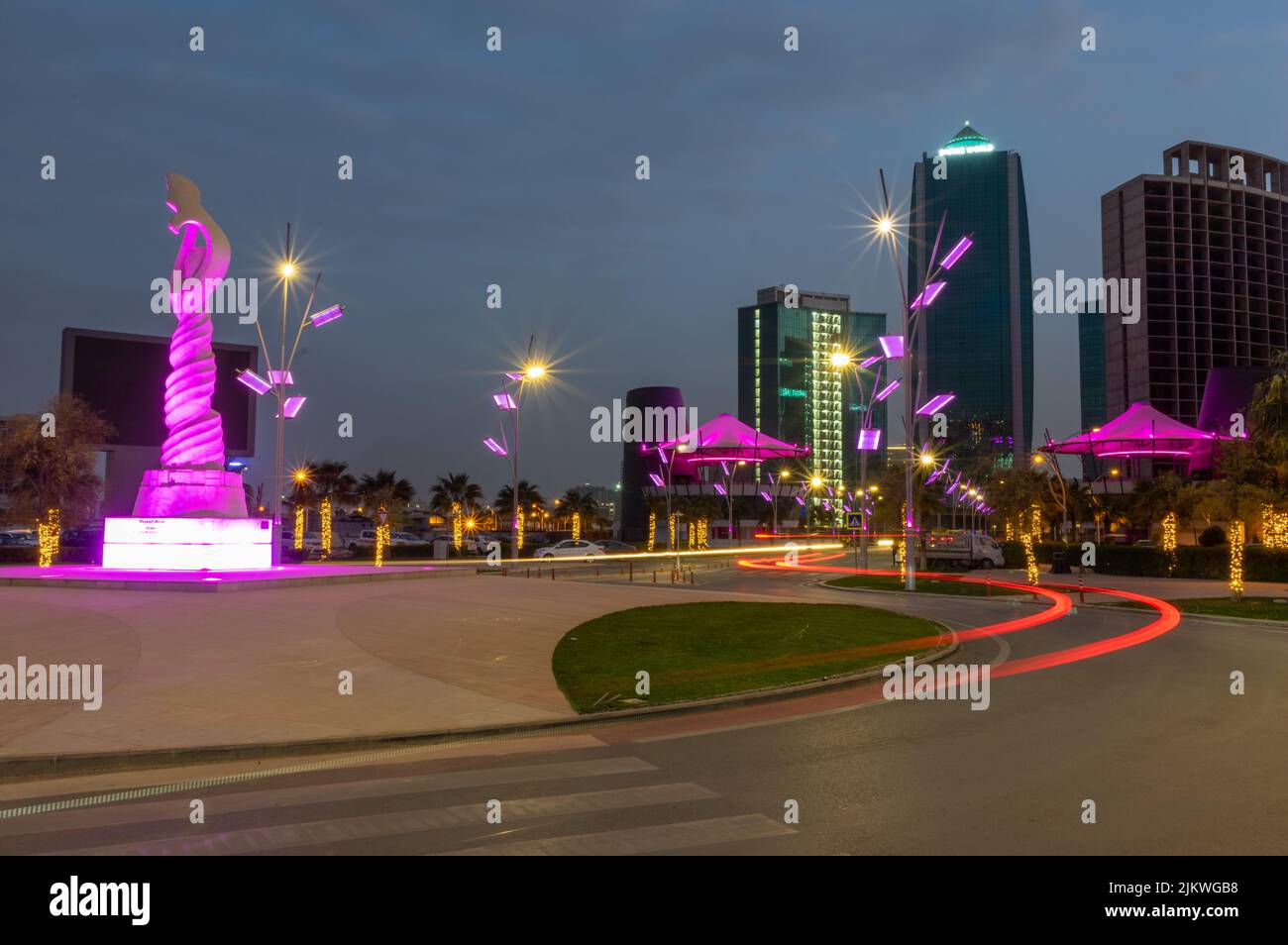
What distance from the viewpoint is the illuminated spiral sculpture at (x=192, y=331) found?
109ft

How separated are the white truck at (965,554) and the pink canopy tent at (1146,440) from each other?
140 feet

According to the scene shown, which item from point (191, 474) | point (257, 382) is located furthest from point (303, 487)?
point (257, 382)

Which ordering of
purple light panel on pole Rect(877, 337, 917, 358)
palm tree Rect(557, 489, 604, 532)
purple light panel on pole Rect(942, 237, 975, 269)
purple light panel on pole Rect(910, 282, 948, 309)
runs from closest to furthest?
1. purple light panel on pole Rect(942, 237, 975, 269)
2. purple light panel on pole Rect(910, 282, 948, 309)
3. purple light panel on pole Rect(877, 337, 917, 358)
4. palm tree Rect(557, 489, 604, 532)

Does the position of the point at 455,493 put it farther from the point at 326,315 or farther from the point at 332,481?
the point at 326,315

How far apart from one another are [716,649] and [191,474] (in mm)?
24377

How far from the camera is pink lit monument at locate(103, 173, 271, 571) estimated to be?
31.5m

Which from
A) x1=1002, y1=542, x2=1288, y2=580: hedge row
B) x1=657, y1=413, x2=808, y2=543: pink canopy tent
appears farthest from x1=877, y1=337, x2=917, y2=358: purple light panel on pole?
x1=657, y1=413, x2=808, y2=543: pink canopy tent

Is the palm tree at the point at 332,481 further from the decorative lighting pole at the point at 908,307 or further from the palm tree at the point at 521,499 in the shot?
the decorative lighting pole at the point at 908,307

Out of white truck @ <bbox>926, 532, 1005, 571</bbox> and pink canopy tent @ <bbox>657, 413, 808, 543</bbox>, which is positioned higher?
pink canopy tent @ <bbox>657, 413, 808, 543</bbox>

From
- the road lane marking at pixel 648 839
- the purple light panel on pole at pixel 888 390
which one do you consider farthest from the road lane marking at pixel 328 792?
the purple light panel on pole at pixel 888 390

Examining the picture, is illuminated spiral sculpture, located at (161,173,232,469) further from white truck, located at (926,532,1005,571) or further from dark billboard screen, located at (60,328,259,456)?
dark billboard screen, located at (60,328,259,456)

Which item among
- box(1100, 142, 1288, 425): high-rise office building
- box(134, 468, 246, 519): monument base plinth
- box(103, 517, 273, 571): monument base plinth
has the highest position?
box(1100, 142, 1288, 425): high-rise office building

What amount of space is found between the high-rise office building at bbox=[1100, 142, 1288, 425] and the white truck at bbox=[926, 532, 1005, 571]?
349 ft
